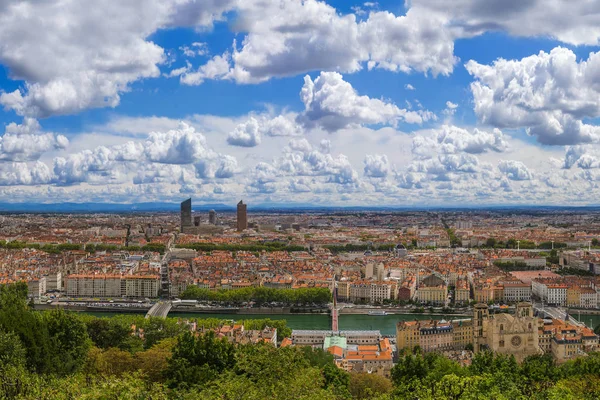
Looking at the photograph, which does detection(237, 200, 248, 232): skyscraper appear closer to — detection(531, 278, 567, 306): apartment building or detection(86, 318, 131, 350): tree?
detection(531, 278, 567, 306): apartment building

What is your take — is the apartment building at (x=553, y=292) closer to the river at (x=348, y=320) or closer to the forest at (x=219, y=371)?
the river at (x=348, y=320)

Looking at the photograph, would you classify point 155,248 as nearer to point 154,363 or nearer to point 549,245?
point 549,245

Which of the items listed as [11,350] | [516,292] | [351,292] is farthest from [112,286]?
[11,350]

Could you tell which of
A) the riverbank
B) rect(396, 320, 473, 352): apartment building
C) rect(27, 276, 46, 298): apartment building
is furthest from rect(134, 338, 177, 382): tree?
rect(27, 276, 46, 298): apartment building

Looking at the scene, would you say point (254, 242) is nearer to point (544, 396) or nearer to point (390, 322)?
point (390, 322)

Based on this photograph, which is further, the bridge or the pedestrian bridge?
the pedestrian bridge
